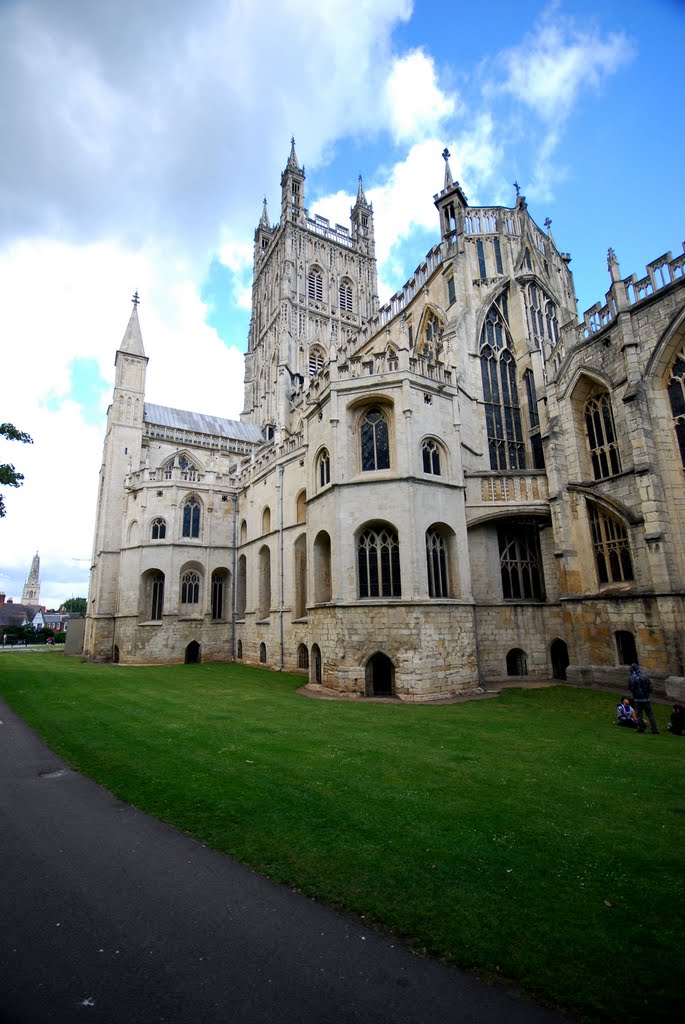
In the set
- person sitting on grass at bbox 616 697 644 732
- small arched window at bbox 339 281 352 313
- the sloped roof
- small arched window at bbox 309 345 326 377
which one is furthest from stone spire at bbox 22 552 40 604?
person sitting on grass at bbox 616 697 644 732

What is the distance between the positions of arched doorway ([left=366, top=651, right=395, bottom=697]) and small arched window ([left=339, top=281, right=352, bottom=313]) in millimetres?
53909

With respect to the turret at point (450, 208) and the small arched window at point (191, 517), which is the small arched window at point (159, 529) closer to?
the small arched window at point (191, 517)

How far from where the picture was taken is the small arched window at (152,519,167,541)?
34406mm

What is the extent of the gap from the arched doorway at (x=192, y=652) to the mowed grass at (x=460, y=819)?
1952cm

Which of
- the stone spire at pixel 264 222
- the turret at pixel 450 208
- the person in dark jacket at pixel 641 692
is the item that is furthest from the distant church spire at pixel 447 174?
the stone spire at pixel 264 222

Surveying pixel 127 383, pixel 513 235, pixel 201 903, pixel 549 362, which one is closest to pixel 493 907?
pixel 201 903

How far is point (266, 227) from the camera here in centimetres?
7325

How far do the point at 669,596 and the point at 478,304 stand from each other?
1803 centimetres

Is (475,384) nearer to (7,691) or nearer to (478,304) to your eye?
(478,304)

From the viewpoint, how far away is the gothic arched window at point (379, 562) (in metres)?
18.9

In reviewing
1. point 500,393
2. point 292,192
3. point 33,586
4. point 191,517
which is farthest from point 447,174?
point 33,586

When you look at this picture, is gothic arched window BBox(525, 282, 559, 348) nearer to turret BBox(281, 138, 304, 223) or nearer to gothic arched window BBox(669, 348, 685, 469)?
gothic arched window BBox(669, 348, 685, 469)

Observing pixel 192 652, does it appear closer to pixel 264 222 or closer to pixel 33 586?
pixel 264 222

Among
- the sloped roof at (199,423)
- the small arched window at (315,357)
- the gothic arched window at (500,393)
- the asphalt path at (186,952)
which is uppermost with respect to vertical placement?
the small arched window at (315,357)
